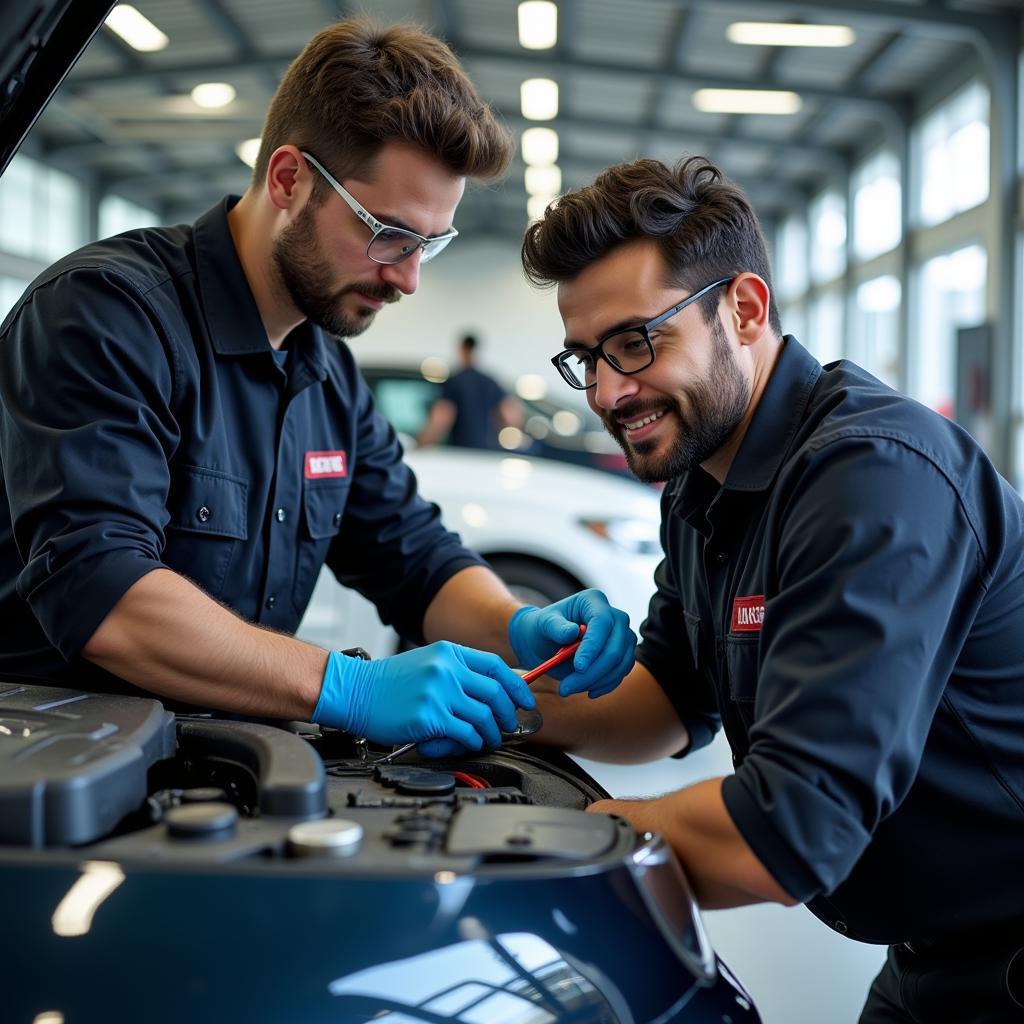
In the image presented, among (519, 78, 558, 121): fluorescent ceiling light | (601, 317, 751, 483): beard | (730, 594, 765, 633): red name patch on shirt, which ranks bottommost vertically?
(730, 594, 765, 633): red name patch on shirt

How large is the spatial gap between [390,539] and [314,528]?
0.69 ft

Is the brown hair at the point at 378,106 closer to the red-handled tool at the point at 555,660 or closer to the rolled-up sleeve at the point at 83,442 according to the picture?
the rolled-up sleeve at the point at 83,442

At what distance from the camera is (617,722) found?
5.18 feet

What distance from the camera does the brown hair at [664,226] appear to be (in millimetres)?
1389

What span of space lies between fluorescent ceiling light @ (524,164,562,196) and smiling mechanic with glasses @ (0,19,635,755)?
13.8 meters

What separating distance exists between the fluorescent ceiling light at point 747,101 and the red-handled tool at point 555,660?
387 inches

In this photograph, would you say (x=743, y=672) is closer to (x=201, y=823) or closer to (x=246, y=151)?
(x=201, y=823)

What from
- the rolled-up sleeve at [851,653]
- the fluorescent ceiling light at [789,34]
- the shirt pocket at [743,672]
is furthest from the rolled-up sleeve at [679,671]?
the fluorescent ceiling light at [789,34]

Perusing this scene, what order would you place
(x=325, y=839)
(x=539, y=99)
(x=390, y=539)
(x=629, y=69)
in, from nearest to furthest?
(x=325, y=839) → (x=390, y=539) → (x=629, y=69) → (x=539, y=99)

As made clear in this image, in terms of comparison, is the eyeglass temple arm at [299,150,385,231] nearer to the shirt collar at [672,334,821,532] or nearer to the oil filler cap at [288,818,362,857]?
the shirt collar at [672,334,821,532]

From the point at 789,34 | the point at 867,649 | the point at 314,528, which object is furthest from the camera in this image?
the point at 789,34

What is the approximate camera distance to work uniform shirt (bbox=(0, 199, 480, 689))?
4.43 feet

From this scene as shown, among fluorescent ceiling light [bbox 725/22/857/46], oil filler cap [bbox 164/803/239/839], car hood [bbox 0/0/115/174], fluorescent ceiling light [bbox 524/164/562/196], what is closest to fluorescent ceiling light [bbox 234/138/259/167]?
fluorescent ceiling light [bbox 524/164/562/196]

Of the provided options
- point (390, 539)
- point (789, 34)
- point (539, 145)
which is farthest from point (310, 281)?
point (539, 145)
